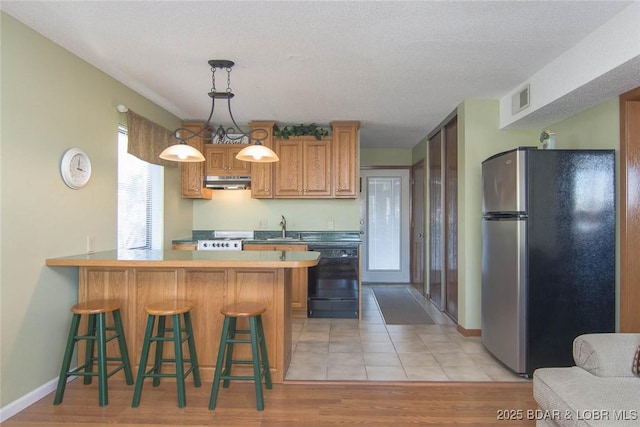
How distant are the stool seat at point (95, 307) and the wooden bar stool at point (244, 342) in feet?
2.49

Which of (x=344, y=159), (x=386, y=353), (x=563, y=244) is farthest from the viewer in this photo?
(x=344, y=159)

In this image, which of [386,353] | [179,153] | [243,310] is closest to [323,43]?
[179,153]

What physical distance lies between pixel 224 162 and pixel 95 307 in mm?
2655

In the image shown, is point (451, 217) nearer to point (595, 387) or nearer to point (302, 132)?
point (302, 132)

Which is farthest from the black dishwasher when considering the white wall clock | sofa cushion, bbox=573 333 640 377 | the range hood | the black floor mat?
sofa cushion, bbox=573 333 640 377

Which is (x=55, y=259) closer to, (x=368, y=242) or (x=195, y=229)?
(x=195, y=229)

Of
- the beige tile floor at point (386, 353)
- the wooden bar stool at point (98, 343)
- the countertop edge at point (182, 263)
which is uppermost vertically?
the countertop edge at point (182, 263)

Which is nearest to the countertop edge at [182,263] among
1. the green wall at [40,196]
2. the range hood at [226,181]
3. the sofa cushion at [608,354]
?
the green wall at [40,196]

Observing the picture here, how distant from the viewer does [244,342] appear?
236cm

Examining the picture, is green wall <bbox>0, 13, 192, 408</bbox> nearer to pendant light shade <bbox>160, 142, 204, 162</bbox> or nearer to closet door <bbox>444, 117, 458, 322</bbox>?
pendant light shade <bbox>160, 142, 204, 162</bbox>

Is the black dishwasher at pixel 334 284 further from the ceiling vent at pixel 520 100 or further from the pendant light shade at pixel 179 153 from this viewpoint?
the ceiling vent at pixel 520 100

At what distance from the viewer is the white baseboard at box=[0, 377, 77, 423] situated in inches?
87.3

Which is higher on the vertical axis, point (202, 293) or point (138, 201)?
point (138, 201)

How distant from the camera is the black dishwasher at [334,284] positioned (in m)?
4.45
